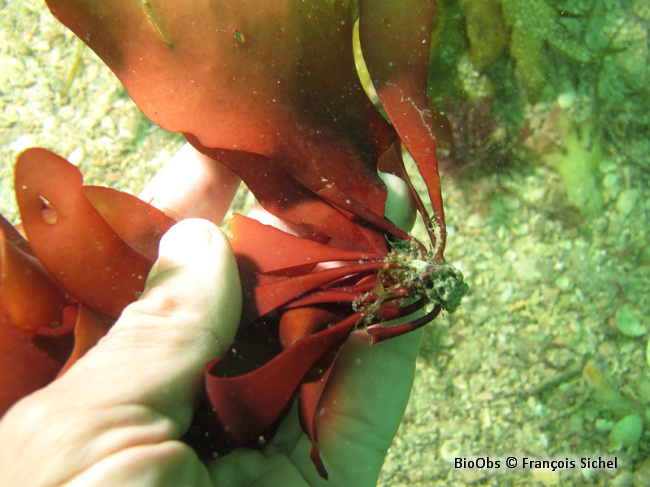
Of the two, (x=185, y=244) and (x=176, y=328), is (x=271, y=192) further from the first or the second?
(x=176, y=328)

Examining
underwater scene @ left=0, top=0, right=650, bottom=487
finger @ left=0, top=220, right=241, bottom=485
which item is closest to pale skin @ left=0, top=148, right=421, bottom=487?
finger @ left=0, top=220, right=241, bottom=485

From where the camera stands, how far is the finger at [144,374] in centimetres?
80

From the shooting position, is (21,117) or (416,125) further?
(21,117)

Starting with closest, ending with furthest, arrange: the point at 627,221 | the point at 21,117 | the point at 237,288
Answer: the point at 237,288 < the point at 21,117 < the point at 627,221

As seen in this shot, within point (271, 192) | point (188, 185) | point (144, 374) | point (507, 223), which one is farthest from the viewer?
point (507, 223)

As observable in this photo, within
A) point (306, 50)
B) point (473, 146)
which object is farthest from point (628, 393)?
point (306, 50)

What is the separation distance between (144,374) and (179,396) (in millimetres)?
134

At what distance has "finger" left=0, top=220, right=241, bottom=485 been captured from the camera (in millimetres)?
799

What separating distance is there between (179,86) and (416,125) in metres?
0.84

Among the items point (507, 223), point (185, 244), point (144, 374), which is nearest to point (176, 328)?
point (144, 374)

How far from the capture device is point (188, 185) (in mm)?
1742

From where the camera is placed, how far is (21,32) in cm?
237

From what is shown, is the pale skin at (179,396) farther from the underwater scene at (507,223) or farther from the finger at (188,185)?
the underwater scene at (507,223)

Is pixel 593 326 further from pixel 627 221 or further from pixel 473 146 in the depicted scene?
pixel 473 146
